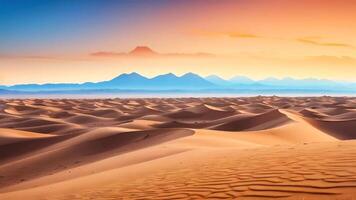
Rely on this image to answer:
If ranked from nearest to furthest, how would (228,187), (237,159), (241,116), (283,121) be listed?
(228,187) < (237,159) < (283,121) < (241,116)

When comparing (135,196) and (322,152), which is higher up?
(322,152)

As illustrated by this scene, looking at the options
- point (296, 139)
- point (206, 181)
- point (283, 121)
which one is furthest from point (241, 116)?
point (206, 181)

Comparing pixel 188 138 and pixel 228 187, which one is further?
pixel 188 138

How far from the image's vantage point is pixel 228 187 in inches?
240

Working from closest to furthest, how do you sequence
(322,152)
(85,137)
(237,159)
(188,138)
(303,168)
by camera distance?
(303,168) → (322,152) → (237,159) → (188,138) → (85,137)

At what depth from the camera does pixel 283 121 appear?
23.4m

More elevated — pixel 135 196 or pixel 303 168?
pixel 303 168

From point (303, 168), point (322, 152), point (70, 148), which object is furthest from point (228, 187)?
point (70, 148)

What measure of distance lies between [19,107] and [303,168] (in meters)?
42.1

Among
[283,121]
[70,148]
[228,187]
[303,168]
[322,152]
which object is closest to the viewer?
[228,187]

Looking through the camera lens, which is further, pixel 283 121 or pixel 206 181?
pixel 283 121

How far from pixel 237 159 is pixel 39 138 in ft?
42.0

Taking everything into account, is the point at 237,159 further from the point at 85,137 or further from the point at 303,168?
the point at 85,137

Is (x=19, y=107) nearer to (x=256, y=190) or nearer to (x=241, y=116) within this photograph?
(x=241, y=116)
